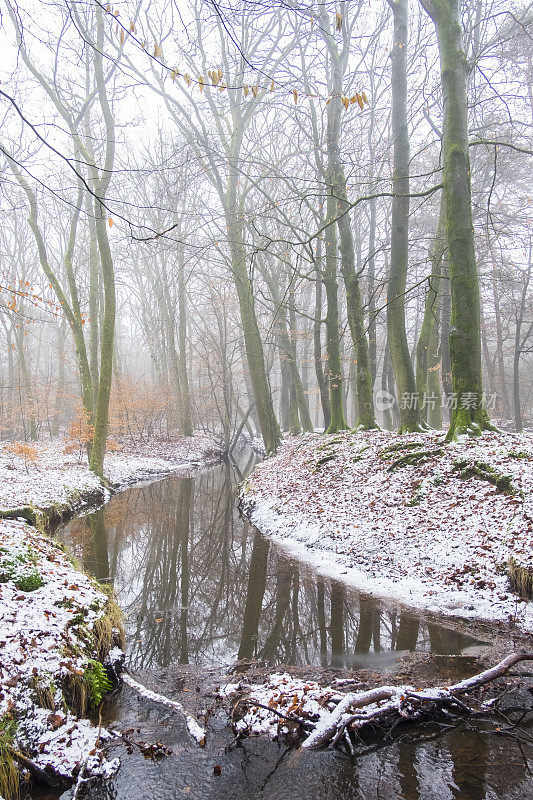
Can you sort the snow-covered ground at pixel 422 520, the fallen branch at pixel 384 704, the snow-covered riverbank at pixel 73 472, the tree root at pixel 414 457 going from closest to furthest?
the fallen branch at pixel 384 704 < the snow-covered ground at pixel 422 520 < the tree root at pixel 414 457 < the snow-covered riverbank at pixel 73 472

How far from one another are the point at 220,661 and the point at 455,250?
23.8 feet

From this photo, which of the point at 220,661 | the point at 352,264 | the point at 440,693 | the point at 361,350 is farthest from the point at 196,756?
the point at 352,264

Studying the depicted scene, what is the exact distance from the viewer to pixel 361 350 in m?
12.1

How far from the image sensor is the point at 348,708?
10.5 feet

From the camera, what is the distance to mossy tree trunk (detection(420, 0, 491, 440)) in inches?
304

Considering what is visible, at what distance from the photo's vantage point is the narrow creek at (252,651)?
281cm

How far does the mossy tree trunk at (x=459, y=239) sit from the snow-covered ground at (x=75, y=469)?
8.36 m

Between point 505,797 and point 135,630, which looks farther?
point 135,630

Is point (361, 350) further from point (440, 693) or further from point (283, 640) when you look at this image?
point (440, 693)

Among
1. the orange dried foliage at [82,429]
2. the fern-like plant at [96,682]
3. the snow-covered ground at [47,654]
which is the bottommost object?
the fern-like plant at [96,682]

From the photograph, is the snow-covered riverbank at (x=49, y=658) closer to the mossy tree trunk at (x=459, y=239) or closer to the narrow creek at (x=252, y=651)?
the narrow creek at (x=252, y=651)

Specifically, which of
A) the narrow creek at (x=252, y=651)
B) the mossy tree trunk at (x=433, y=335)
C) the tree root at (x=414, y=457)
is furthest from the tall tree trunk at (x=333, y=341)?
the narrow creek at (x=252, y=651)

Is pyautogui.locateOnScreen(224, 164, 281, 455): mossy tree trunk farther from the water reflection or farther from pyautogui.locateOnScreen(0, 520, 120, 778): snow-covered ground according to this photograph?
pyautogui.locateOnScreen(0, 520, 120, 778): snow-covered ground

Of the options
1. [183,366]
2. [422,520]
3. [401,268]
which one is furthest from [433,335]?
[183,366]
